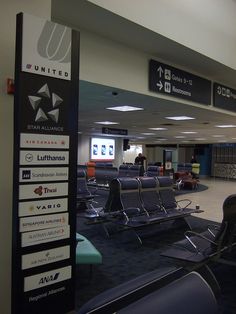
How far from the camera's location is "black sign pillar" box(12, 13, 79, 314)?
7.02 feet

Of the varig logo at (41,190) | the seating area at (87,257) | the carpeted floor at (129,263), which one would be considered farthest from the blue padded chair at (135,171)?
the varig logo at (41,190)

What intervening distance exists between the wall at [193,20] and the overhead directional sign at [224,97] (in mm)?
935

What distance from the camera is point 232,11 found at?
4930 mm

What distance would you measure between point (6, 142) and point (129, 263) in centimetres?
271

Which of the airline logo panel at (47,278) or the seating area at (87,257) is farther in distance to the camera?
the seating area at (87,257)

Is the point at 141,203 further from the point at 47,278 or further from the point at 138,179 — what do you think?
the point at 47,278

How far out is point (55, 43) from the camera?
2260 mm

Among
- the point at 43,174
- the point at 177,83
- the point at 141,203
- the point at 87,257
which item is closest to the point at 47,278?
the point at 43,174

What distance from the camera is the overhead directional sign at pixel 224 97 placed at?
605 centimetres

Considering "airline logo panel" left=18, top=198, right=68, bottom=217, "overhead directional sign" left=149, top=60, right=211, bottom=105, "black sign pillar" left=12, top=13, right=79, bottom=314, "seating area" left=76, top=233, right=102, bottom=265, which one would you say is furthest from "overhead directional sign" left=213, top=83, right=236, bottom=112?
"airline logo panel" left=18, top=198, right=68, bottom=217

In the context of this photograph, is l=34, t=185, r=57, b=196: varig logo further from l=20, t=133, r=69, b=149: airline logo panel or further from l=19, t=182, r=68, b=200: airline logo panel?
l=20, t=133, r=69, b=149: airline logo panel

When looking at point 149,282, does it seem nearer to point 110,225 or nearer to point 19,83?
point 19,83

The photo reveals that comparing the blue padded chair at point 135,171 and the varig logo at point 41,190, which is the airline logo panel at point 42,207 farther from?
the blue padded chair at point 135,171

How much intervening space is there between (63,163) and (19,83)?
2.07 ft
